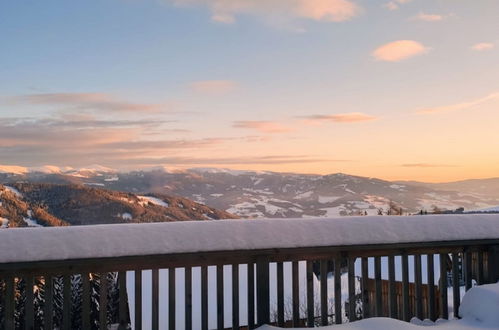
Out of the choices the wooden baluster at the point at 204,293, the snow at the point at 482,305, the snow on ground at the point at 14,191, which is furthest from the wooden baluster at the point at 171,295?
the snow on ground at the point at 14,191

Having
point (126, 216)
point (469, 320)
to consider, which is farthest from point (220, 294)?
point (126, 216)

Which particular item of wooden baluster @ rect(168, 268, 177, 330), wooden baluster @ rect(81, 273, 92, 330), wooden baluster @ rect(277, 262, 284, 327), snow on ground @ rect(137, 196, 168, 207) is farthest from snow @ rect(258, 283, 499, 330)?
snow on ground @ rect(137, 196, 168, 207)

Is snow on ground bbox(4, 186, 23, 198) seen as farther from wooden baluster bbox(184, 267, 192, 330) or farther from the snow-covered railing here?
wooden baluster bbox(184, 267, 192, 330)

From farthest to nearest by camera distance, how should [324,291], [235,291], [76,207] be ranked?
[76,207] → [324,291] → [235,291]

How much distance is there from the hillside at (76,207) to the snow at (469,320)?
3219 inches

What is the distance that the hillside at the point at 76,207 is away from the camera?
8912cm

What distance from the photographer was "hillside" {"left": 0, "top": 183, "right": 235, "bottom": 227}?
89.1 m

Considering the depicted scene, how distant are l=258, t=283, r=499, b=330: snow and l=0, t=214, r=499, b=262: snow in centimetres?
55

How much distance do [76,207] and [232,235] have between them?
9543 cm

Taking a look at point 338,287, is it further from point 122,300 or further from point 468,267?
point 122,300

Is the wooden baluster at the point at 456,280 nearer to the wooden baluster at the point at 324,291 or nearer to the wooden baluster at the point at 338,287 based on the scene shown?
the wooden baluster at the point at 338,287

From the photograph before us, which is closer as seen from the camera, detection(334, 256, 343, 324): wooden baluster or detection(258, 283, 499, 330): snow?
detection(258, 283, 499, 330): snow

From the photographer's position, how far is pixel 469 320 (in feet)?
13.7

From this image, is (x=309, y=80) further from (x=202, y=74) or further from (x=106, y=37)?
(x=106, y=37)
